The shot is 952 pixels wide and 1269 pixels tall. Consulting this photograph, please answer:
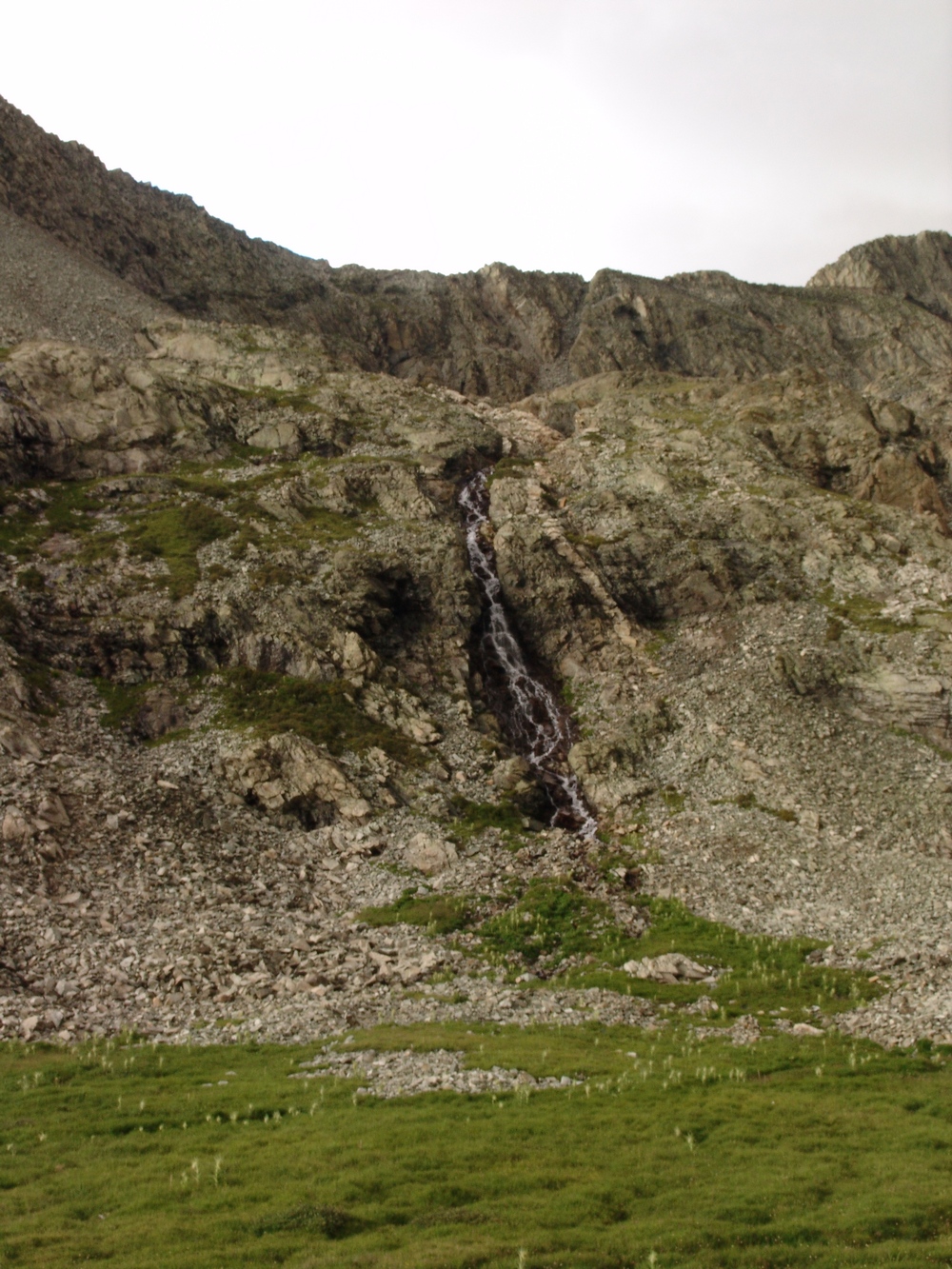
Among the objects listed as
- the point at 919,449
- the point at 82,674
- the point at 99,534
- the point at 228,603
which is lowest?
the point at 82,674

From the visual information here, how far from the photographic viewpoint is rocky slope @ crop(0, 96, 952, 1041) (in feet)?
109

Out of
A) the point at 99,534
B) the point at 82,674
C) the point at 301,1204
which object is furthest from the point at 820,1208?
the point at 99,534

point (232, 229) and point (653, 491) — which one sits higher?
point (232, 229)

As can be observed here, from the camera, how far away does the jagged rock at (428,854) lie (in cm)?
4181

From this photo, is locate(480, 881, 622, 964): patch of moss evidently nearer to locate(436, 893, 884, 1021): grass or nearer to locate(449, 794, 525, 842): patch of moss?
locate(436, 893, 884, 1021): grass

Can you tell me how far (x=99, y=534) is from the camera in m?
64.2

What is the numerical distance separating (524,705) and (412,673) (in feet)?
28.6

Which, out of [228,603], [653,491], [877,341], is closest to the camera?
[228,603]

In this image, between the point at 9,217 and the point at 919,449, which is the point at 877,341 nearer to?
the point at 919,449

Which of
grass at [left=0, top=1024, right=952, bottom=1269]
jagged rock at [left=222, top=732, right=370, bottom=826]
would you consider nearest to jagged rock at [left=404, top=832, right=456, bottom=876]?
jagged rock at [left=222, top=732, right=370, bottom=826]

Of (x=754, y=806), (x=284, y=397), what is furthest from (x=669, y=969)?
(x=284, y=397)

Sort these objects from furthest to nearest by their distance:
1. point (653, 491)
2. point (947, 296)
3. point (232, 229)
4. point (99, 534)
A: point (947, 296), point (232, 229), point (653, 491), point (99, 534)

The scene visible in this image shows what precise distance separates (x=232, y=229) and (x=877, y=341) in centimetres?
13226

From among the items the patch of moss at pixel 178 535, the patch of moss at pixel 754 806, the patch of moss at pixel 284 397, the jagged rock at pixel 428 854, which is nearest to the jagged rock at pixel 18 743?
the patch of moss at pixel 178 535
